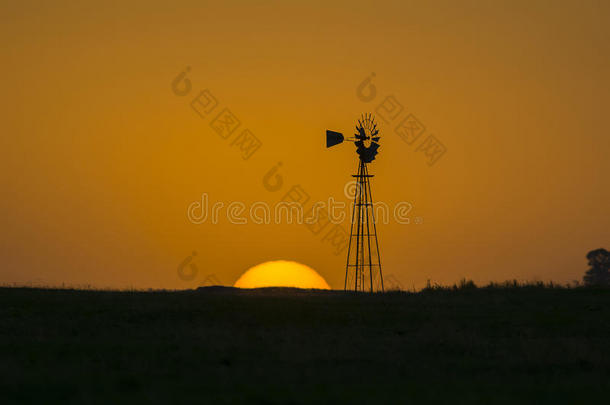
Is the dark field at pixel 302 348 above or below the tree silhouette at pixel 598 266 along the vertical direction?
below

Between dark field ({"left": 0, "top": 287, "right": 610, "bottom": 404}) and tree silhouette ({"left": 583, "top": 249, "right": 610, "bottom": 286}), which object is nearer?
dark field ({"left": 0, "top": 287, "right": 610, "bottom": 404})

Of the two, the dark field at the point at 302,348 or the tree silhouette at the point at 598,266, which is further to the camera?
the tree silhouette at the point at 598,266

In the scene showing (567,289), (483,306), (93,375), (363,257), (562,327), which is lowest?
(93,375)

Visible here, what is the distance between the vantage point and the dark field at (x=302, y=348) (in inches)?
754

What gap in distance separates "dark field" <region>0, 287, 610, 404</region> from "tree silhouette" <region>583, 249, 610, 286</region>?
104 metres

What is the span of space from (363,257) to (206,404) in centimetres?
3931

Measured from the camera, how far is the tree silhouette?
143375 millimetres

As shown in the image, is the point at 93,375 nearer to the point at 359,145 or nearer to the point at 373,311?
the point at 373,311

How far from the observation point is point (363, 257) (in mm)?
55719

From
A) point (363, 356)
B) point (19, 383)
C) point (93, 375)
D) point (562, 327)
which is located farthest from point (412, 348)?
point (19, 383)

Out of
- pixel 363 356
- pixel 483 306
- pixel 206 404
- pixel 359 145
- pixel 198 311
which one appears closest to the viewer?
pixel 206 404

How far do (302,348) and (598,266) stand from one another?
129m

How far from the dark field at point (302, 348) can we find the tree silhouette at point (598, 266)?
104 meters

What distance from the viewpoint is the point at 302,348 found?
27.1 m
